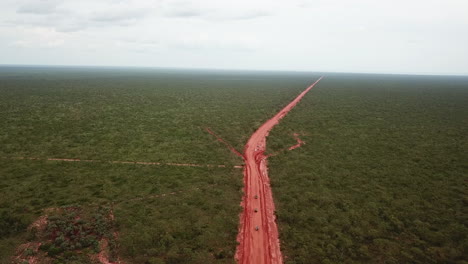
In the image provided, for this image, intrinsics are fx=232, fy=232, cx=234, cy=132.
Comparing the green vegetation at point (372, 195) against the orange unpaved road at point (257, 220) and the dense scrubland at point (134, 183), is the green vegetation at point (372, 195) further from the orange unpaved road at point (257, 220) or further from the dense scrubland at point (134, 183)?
the dense scrubland at point (134, 183)

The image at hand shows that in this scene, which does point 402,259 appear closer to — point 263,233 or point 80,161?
point 263,233

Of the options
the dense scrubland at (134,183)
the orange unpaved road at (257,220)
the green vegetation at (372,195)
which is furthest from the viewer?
the dense scrubland at (134,183)

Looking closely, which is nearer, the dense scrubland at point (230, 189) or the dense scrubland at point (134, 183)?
the dense scrubland at point (230, 189)

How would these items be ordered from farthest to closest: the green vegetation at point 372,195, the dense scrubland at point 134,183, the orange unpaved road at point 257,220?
the dense scrubland at point 134,183 < the green vegetation at point 372,195 < the orange unpaved road at point 257,220

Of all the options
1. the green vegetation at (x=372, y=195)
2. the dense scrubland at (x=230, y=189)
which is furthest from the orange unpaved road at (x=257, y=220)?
the green vegetation at (x=372, y=195)

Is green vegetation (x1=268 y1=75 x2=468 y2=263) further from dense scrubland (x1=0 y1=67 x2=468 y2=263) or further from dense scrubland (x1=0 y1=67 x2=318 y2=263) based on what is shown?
dense scrubland (x1=0 y1=67 x2=318 y2=263)

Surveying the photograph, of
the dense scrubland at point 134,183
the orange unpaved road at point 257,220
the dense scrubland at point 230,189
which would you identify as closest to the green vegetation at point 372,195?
the dense scrubland at point 230,189

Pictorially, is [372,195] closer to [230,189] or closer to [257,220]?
[257,220]
